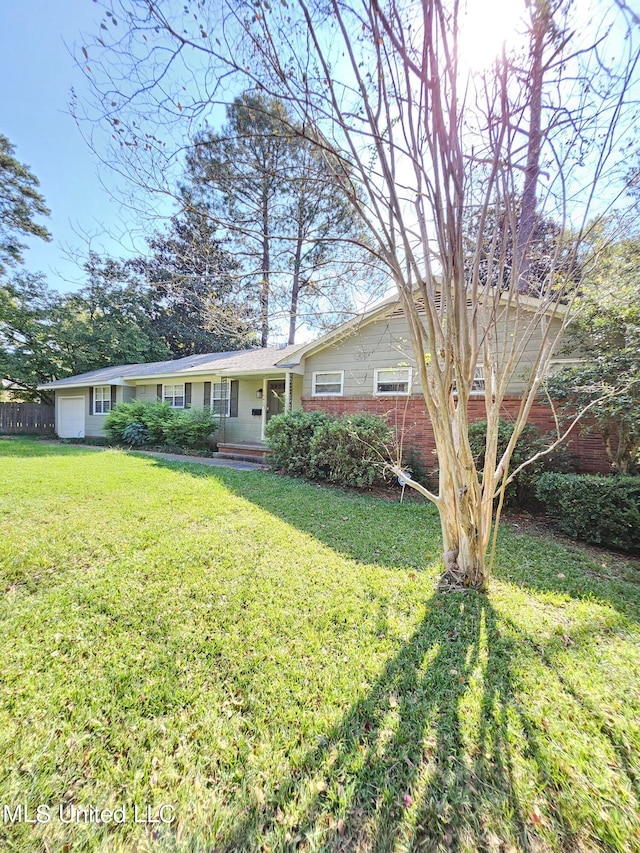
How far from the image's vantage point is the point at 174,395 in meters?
14.7

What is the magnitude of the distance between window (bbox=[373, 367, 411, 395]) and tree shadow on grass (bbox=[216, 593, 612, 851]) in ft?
23.8

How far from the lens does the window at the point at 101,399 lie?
16.2 metres

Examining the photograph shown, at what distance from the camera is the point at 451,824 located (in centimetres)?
143

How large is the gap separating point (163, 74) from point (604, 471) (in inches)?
322

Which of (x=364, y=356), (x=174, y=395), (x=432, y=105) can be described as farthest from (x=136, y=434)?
(x=432, y=105)

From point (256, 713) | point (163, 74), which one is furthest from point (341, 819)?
point (163, 74)

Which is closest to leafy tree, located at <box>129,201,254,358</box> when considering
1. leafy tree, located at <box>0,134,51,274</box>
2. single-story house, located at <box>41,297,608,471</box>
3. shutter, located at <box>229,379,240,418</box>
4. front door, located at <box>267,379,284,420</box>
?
single-story house, located at <box>41,297,608,471</box>

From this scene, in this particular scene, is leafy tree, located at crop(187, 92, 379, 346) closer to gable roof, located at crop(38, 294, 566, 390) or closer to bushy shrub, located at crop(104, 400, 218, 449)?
gable roof, located at crop(38, 294, 566, 390)

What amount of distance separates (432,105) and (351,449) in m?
5.60

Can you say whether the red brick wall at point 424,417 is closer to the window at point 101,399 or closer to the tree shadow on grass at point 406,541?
the tree shadow on grass at point 406,541

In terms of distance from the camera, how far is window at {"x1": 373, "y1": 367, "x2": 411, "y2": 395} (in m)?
8.91

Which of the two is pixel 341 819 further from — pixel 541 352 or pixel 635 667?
pixel 541 352

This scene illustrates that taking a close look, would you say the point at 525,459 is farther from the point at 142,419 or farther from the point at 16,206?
the point at 16,206

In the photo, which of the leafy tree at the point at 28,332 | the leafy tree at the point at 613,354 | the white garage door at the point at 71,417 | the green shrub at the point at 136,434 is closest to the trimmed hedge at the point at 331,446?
the leafy tree at the point at 613,354
